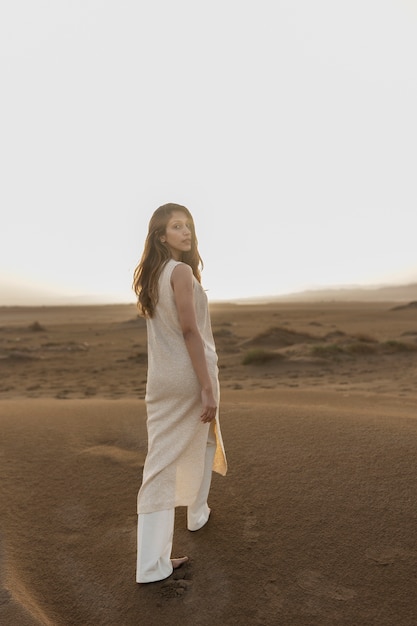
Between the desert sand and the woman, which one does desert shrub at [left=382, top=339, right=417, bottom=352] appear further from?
the woman

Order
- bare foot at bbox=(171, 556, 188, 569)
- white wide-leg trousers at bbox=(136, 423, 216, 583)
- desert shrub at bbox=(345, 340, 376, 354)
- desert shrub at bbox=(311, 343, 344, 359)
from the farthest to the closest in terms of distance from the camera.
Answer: desert shrub at bbox=(345, 340, 376, 354)
desert shrub at bbox=(311, 343, 344, 359)
bare foot at bbox=(171, 556, 188, 569)
white wide-leg trousers at bbox=(136, 423, 216, 583)

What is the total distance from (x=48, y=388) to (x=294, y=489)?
7.90 m

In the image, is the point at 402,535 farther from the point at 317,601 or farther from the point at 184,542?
the point at 184,542

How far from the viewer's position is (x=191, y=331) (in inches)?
112

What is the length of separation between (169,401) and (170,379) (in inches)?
5.3

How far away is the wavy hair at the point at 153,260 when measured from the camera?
297 cm

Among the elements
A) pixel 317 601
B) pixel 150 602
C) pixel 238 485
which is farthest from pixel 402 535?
pixel 150 602

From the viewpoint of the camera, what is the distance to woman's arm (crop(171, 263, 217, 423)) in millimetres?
2814

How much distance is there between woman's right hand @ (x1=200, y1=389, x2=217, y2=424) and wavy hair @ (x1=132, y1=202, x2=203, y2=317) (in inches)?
21.4

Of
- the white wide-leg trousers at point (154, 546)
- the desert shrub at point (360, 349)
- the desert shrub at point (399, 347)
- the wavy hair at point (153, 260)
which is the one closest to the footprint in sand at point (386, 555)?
the white wide-leg trousers at point (154, 546)

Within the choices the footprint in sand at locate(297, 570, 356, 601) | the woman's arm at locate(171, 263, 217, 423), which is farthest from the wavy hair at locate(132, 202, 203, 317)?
the footprint in sand at locate(297, 570, 356, 601)

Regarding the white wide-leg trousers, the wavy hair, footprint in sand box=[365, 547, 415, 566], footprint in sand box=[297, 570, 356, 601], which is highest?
the wavy hair

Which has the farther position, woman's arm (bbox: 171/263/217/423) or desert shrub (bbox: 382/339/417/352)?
desert shrub (bbox: 382/339/417/352)

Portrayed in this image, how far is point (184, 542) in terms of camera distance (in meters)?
3.38
